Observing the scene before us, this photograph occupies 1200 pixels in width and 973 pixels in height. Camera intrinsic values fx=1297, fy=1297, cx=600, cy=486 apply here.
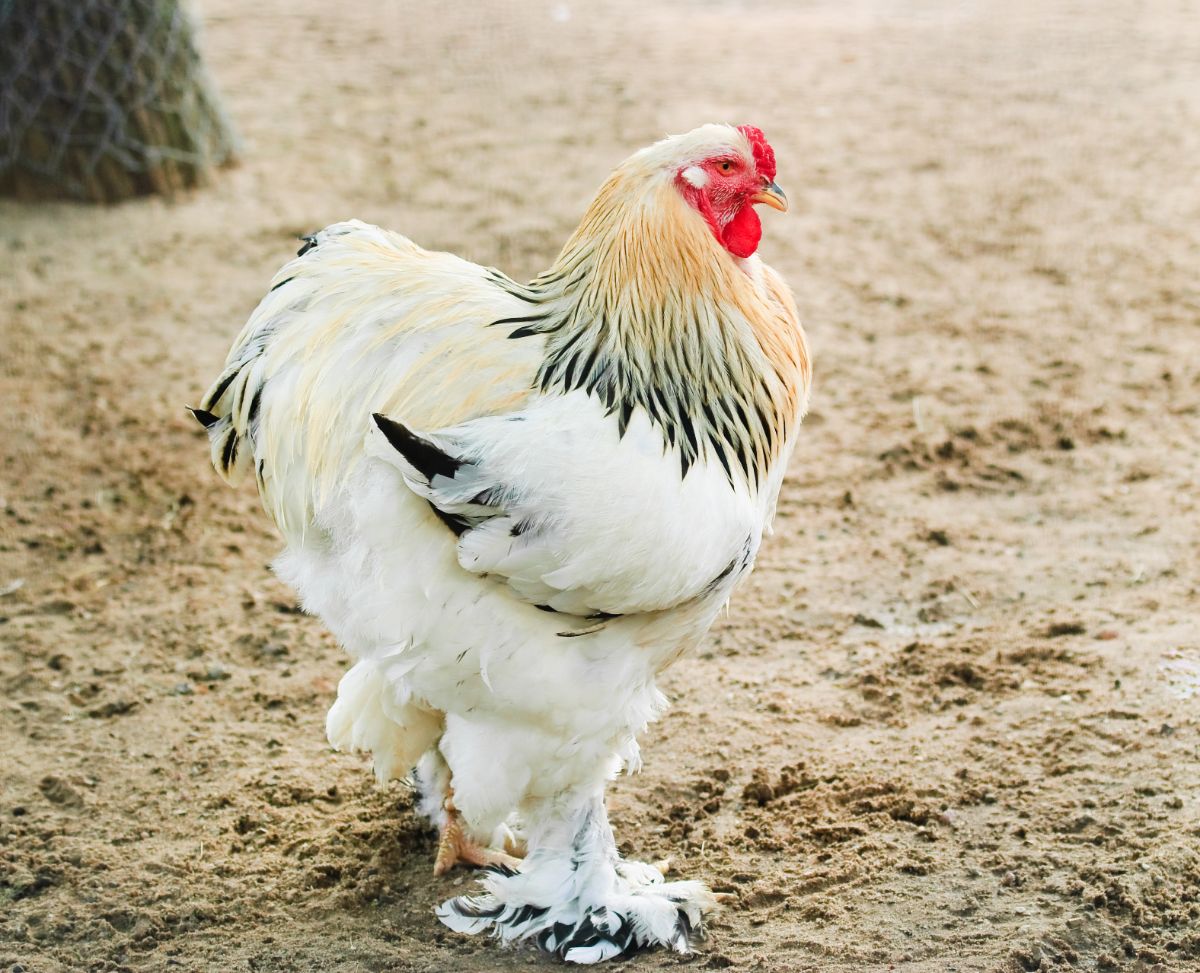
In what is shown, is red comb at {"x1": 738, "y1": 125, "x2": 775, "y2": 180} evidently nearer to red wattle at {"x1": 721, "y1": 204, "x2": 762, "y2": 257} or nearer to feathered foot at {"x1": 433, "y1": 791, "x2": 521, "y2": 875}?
red wattle at {"x1": 721, "y1": 204, "x2": 762, "y2": 257}

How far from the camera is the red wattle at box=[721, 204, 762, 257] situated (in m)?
3.20

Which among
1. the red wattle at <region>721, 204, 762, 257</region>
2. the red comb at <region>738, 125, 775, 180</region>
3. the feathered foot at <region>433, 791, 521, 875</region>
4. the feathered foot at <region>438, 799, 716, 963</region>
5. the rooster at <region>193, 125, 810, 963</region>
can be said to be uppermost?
the red comb at <region>738, 125, 775, 180</region>

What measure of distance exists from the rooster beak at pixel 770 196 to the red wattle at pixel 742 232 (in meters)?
0.03

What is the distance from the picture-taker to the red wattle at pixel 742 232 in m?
3.20

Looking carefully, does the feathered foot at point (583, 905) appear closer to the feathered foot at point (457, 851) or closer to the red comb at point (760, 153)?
the feathered foot at point (457, 851)

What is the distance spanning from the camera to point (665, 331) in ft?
10.2

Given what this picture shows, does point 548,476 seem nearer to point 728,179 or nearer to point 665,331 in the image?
point 665,331

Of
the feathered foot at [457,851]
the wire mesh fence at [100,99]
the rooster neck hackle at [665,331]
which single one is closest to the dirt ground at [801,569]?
the feathered foot at [457,851]

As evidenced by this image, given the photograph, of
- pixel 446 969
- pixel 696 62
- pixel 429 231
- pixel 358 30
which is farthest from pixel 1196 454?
pixel 358 30

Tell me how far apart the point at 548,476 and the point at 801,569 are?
2.37 metres

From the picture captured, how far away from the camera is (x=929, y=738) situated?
407 cm

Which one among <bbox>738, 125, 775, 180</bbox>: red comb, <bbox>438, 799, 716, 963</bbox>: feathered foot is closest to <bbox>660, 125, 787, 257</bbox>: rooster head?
<bbox>738, 125, 775, 180</bbox>: red comb

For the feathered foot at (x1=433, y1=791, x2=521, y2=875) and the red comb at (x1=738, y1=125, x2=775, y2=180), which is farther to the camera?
the feathered foot at (x1=433, y1=791, x2=521, y2=875)

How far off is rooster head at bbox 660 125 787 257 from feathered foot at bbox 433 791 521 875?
1.77 meters
